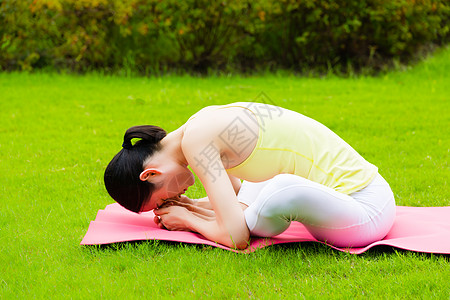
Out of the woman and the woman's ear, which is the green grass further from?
the woman's ear

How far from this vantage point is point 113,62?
34.2ft

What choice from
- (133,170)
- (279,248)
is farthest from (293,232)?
(133,170)

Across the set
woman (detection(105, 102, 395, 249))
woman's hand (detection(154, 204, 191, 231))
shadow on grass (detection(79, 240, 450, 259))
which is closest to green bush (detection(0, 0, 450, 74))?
woman's hand (detection(154, 204, 191, 231))

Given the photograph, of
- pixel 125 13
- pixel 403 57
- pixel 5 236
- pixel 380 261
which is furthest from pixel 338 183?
pixel 403 57

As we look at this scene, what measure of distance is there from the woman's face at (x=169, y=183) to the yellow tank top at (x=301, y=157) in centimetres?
25

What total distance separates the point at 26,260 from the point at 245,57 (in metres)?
8.35

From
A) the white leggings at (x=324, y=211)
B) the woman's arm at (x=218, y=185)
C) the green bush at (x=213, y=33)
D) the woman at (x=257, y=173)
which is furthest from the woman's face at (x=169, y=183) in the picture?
the green bush at (x=213, y=33)

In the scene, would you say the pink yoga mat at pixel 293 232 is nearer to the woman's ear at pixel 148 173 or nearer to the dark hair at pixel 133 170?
the dark hair at pixel 133 170

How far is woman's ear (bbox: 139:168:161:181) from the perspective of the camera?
9.85ft

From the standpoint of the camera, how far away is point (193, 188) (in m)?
4.53

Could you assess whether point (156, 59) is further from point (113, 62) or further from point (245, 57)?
point (245, 57)

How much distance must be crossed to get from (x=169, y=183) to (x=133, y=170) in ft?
0.77

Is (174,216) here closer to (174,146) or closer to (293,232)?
(174,146)

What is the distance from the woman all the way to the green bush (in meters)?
7.02
